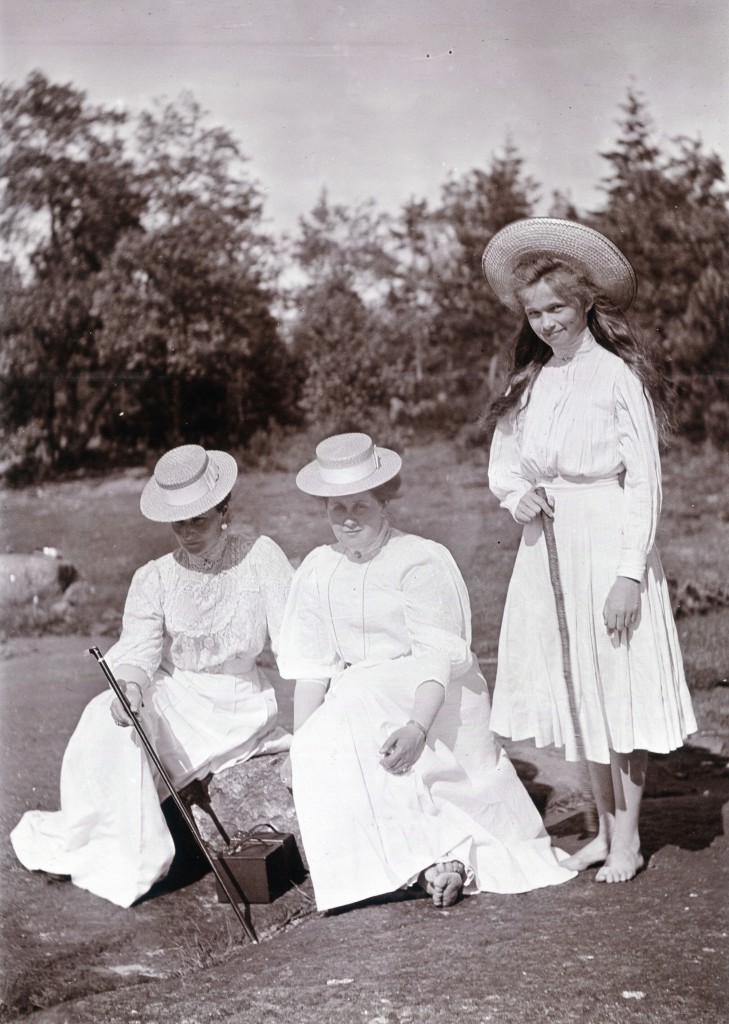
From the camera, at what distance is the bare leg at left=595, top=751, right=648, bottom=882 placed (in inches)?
137

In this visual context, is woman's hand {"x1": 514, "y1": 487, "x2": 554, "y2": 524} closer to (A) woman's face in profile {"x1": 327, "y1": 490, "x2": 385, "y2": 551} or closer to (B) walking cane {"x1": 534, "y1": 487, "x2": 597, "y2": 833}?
(B) walking cane {"x1": 534, "y1": 487, "x2": 597, "y2": 833}

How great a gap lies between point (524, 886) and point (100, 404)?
4605 mm

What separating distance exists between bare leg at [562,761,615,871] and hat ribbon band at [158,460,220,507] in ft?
5.19

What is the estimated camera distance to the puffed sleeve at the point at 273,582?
12.6 feet

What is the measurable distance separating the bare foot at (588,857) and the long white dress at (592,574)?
342 mm

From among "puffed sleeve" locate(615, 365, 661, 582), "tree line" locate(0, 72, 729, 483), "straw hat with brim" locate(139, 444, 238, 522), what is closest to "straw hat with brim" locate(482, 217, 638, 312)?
"puffed sleeve" locate(615, 365, 661, 582)

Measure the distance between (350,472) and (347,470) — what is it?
12 millimetres

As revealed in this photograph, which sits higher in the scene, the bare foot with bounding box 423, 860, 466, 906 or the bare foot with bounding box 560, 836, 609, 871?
the bare foot with bounding box 423, 860, 466, 906

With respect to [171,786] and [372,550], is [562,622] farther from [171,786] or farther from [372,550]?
[171,786]

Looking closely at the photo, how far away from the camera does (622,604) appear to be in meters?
3.34

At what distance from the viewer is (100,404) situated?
7023 millimetres

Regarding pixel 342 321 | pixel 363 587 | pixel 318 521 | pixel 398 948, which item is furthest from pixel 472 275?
pixel 398 948

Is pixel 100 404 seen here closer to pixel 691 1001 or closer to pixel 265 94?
pixel 265 94

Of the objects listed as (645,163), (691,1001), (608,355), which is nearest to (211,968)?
(691,1001)
